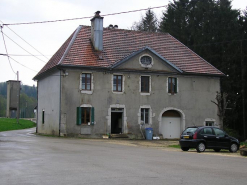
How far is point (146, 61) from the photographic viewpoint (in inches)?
1383

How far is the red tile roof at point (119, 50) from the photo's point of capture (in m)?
33.4

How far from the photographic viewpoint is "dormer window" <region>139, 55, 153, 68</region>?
3497 cm

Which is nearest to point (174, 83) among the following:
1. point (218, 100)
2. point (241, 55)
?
point (218, 100)

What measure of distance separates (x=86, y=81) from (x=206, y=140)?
46.3ft

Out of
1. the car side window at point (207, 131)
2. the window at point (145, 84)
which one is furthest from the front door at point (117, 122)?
the car side window at point (207, 131)

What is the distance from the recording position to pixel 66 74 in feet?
106

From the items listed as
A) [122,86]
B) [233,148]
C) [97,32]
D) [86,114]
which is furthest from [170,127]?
[233,148]

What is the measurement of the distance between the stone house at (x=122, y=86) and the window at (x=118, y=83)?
88 mm

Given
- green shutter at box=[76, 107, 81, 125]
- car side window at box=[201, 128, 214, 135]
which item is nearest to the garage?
green shutter at box=[76, 107, 81, 125]

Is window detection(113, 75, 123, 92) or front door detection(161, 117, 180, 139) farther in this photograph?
front door detection(161, 117, 180, 139)

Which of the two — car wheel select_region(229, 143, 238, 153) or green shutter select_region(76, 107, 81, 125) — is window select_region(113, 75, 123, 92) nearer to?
green shutter select_region(76, 107, 81, 125)

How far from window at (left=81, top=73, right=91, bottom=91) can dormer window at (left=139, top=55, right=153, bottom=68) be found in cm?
505

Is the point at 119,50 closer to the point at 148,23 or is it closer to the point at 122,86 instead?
the point at 122,86

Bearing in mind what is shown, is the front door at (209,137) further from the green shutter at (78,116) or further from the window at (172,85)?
the window at (172,85)
